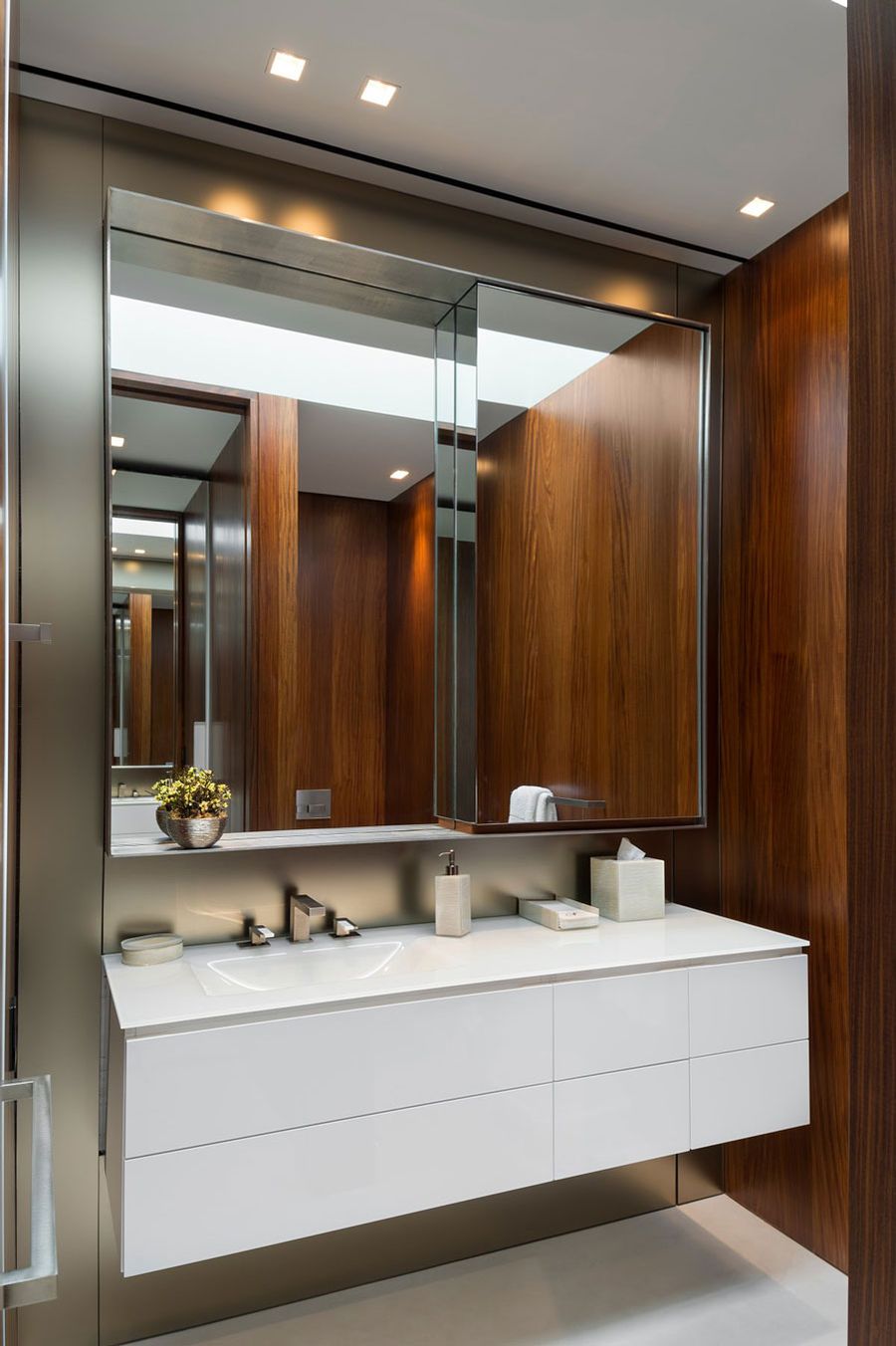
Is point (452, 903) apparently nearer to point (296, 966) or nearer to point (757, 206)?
point (296, 966)

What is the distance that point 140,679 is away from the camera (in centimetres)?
199

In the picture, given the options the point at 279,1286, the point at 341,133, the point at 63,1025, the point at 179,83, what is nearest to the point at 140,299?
the point at 179,83

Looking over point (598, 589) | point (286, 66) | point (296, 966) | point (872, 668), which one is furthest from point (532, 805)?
point (872, 668)

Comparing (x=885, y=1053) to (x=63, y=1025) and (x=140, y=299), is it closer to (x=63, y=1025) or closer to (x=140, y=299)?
(x=63, y=1025)

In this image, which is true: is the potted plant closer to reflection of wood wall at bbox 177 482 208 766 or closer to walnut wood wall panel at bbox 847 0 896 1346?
reflection of wood wall at bbox 177 482 208 766

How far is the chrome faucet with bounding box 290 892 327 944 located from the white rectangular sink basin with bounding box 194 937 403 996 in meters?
0.03

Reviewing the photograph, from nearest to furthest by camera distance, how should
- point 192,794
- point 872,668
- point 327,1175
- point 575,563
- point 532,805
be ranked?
point 872,668
point 327,1175
point 192,794
point 532,805
point 575,563

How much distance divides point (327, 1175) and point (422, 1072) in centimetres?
24

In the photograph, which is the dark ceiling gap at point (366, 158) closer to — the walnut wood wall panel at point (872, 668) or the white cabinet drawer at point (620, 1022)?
the walnut wood wall panel at point (872, 668)

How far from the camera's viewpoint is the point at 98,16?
66.5 inches

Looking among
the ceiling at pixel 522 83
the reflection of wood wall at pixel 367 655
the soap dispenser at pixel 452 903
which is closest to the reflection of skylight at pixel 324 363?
the reflection of wood wall at pixel 367 655

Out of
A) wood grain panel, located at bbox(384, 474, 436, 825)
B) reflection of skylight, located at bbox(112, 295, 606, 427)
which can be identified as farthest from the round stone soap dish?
reflection of skylight, located at bbox(112, 295, 606, 427)

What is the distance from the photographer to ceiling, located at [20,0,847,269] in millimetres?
1697

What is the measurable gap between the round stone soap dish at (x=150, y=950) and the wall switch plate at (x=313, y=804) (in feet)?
1.34
